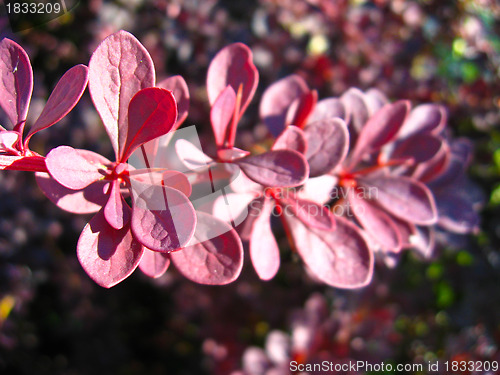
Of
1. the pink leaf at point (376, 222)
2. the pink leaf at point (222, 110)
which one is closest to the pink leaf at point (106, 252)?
the pink leaf at point (222, 110)

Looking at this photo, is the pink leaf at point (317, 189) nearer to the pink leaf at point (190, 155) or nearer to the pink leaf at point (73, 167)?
the pink leaf at point (190, 155)

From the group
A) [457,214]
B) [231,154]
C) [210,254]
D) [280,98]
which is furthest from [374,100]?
[210,254]

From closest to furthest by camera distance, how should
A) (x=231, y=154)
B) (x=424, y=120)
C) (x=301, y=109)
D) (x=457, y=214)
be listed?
(x=231, y=154) → (x=301, y=109) → (x=424, y=120) → (x=457, y=214)

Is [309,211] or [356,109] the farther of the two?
[356,109]

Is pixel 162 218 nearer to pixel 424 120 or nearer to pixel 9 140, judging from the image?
pixel 9 140

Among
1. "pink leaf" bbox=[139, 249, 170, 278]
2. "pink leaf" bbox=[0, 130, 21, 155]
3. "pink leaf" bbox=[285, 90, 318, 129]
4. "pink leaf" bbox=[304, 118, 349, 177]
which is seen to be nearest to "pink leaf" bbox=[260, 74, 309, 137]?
"pink leaf" bbox=[285, 90, 318, 129]

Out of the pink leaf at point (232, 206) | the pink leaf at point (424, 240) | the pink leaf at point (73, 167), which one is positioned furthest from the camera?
the pink leaf at point (424, 240)
